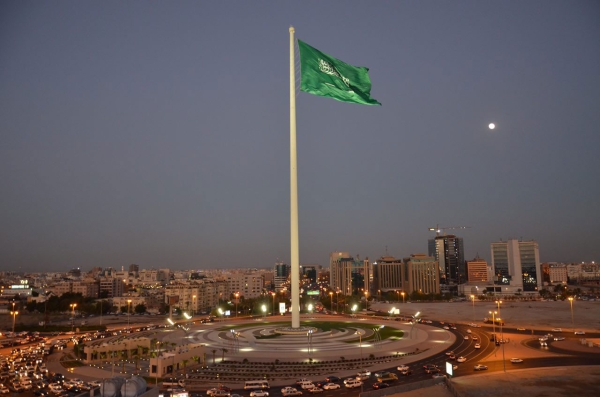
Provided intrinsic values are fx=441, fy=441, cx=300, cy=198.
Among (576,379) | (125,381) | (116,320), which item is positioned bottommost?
(116,320)

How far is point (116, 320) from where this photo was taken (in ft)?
207

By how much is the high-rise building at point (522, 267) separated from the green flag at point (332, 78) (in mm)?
113888

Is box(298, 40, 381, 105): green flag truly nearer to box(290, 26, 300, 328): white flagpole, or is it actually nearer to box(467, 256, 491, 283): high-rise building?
box(290, 26, 300, 328): white flagpole

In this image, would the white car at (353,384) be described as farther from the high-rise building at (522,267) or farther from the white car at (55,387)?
the high-rise building at (522,267)

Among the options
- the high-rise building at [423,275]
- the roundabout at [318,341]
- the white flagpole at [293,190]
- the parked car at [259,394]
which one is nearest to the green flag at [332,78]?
the white flagpole at [293,190]

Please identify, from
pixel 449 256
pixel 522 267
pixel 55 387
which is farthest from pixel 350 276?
pixel 55 387

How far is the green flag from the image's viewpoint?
19.4 metres

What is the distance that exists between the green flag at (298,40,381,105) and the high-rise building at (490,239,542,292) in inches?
4484

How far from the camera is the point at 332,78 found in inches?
A: 778

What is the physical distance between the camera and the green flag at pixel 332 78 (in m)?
19.4

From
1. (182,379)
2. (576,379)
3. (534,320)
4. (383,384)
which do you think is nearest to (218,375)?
(182,379)

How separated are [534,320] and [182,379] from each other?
1700 inches

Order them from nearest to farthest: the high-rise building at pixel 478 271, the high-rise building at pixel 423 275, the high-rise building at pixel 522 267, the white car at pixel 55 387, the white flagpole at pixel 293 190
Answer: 1. the white car at pixel 55 387
2. the white flagpole at pixel 293 190
3. the high-rise building at pixel 522 267
4. the high-rise building at pixel 423 275
5. the high-rise building at pixel 478 271

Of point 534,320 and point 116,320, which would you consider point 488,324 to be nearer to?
point 534,320
